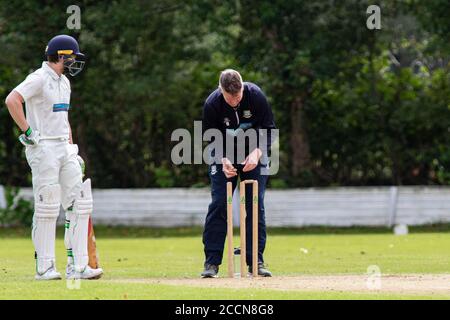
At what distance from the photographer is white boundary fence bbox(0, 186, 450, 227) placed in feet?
82.9

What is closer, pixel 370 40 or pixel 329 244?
pixel 329 244

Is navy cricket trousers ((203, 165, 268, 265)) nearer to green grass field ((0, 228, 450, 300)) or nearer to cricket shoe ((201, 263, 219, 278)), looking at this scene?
cricket shoe ((201, 263, 219, 278))

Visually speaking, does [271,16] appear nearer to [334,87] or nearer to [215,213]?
[334,87]

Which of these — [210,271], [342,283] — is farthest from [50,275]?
[342,283]

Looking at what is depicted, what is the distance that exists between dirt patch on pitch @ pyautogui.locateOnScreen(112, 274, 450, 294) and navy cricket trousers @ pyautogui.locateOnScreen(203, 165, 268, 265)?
492mm

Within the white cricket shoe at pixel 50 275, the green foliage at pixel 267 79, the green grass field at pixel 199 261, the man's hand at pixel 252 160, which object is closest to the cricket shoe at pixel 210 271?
the green grass field at pixel 199 261

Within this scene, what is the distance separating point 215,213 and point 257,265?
723 mm

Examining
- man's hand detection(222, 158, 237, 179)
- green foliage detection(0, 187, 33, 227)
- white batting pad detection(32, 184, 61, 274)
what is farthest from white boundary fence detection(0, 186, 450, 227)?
white batting pad detection(32, 184, 61, 274)

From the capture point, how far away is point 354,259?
16.0 metres

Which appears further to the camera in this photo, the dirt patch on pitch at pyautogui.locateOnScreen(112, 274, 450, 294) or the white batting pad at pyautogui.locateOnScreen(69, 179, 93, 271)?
the white batting pad at pyautogui.locateOnScreen(69, 179, 93, 271)

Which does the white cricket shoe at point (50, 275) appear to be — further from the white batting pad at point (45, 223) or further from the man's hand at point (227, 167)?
the man's hand at point (227, 167)

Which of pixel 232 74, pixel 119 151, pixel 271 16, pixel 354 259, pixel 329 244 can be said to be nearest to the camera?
pixel 232 74
